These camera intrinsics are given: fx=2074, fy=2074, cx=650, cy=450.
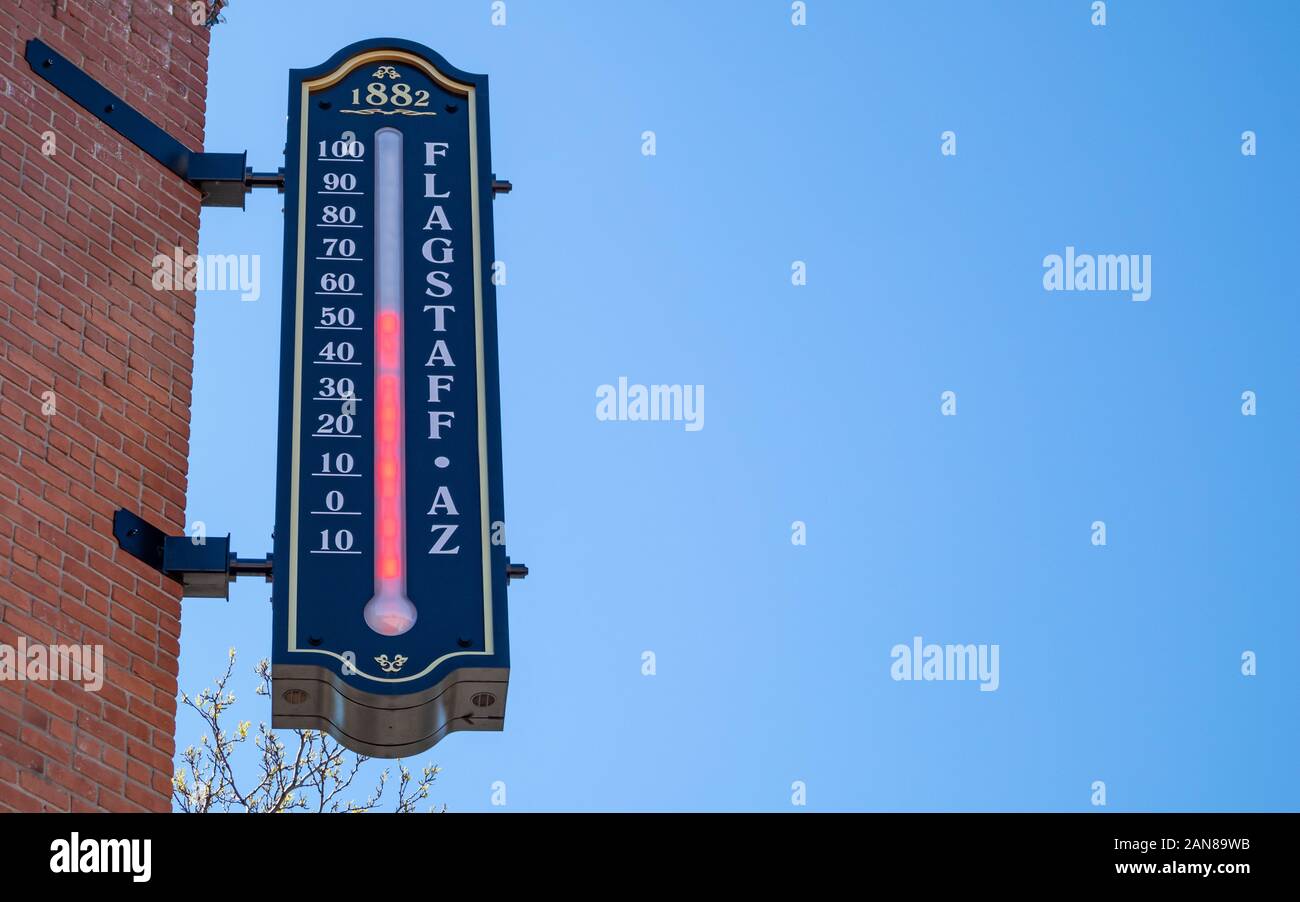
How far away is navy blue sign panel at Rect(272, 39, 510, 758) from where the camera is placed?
32.9 ft

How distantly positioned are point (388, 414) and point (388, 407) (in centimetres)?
4

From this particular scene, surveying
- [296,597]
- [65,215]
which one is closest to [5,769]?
[296,597]

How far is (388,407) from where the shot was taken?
1074cm

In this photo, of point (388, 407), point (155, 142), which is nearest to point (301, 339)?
point (388, 407)

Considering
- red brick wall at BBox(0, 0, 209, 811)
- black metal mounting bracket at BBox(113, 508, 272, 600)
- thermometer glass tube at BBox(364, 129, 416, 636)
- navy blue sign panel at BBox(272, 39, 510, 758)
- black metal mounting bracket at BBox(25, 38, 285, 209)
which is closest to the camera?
red brick wall at BBox(0, 0, 209, 811)

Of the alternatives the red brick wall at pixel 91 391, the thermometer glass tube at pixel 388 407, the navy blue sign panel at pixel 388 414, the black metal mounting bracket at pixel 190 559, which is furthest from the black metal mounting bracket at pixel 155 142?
the black metal mounting bracket at pixel 190 559

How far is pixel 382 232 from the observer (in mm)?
11484

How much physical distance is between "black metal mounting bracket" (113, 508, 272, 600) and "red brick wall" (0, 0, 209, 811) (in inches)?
3.7

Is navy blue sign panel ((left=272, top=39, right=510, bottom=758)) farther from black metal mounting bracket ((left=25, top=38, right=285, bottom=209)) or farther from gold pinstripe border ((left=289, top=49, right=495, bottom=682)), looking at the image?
black metal mounting bracket ((left=25, top=38, right=285, bottom=209))

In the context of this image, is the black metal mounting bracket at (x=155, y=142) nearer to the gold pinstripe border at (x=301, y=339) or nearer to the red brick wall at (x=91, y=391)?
the red brick wall at (x=91, y=391)

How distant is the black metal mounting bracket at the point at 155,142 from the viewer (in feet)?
37.8

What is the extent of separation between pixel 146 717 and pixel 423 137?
388 centimetres

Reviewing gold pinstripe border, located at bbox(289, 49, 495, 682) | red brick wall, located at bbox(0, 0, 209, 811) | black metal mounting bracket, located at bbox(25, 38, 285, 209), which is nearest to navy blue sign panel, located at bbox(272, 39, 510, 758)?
gold pinstripe border, located at bbox(289, 49, 495, 682)

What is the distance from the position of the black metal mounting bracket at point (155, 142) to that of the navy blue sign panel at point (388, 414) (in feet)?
1.25
